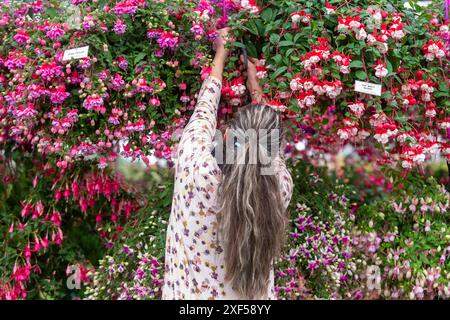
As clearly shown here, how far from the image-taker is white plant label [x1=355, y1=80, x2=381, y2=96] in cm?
221

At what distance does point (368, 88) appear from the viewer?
7.27ft

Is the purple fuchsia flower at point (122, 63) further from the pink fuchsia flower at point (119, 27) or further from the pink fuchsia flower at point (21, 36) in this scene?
the pink fuchsia flower at point (21, 36)

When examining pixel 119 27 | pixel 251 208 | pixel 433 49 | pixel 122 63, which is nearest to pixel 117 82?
pixel 122 63

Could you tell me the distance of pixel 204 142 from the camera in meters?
1.88

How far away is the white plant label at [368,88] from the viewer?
2.21m

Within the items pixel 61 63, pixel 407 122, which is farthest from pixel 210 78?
pixel 407 122

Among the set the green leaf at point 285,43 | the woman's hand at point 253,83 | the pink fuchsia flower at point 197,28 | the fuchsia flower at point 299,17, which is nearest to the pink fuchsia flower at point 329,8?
the fuchsia flower at point 299,17

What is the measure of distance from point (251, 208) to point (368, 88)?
815 mm

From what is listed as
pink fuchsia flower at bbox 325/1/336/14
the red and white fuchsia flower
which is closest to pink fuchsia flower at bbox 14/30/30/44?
pink fuchsia flower at bbox 325/1/336/14

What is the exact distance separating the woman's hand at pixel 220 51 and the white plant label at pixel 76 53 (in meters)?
0.47

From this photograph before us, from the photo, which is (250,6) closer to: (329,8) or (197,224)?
(329,8)

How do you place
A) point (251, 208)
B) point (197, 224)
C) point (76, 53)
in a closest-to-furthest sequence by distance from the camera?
point (251, 208) → point (197, 224) → point (76, 53)
